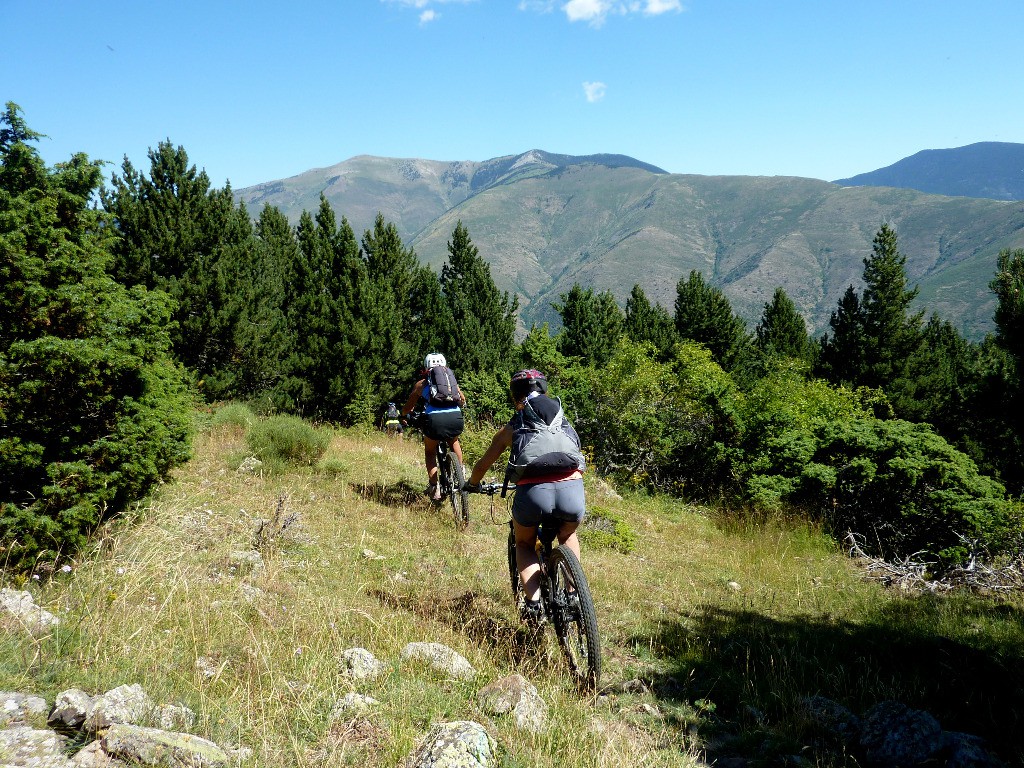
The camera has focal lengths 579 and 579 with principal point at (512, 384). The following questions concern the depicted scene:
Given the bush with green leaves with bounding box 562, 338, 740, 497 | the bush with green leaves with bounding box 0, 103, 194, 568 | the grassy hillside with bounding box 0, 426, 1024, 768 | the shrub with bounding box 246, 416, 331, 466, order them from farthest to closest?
the bush with green leaves with bounding box 562, 338, 740, 497 < the shrub with bounding box 246, 416, 331, 466 < the bush with green leaves with bounding box 0, 103, 194, 568 < the grassy hillside with bounding box 0, 426, 1024, 768

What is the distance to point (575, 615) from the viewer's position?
3549 millimetres

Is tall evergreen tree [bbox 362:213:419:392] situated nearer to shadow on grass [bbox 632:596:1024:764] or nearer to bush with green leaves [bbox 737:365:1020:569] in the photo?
bush with green leaves [bbox 737:365:1020:569]

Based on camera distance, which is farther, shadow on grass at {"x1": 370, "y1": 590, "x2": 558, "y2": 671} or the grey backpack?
shadow on grass at {"x1": 370, "y1": 590, "x2": 558, "y2": 671}

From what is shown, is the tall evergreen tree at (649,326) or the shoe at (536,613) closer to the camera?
the shoe at (536,613)

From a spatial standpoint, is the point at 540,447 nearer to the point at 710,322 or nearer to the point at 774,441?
the point at 774,441

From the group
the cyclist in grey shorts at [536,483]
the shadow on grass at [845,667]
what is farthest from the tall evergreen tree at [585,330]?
the cyclist in grey shorts at [536,483]

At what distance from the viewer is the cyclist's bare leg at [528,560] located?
3900 mm

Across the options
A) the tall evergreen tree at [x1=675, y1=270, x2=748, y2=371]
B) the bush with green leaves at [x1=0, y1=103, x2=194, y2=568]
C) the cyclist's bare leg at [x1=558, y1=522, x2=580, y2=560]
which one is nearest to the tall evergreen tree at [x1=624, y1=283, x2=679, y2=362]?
the tall evergreen tree at [x1=675, y1=270, x2=748, y2=371]

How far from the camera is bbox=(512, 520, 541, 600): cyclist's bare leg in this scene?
154 inches

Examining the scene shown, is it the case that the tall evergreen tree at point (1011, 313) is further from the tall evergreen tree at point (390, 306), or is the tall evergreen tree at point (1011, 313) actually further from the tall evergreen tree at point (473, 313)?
the tall evergreen tree at point (473, 313)

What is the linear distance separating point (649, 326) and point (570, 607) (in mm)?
A: 31811

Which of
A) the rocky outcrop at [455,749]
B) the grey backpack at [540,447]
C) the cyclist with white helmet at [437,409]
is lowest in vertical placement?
the rocky outcrop at [455,749]

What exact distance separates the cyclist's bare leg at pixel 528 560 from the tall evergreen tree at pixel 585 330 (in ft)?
74.7

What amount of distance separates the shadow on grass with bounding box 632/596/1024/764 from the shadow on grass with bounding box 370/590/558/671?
0.82 metres
